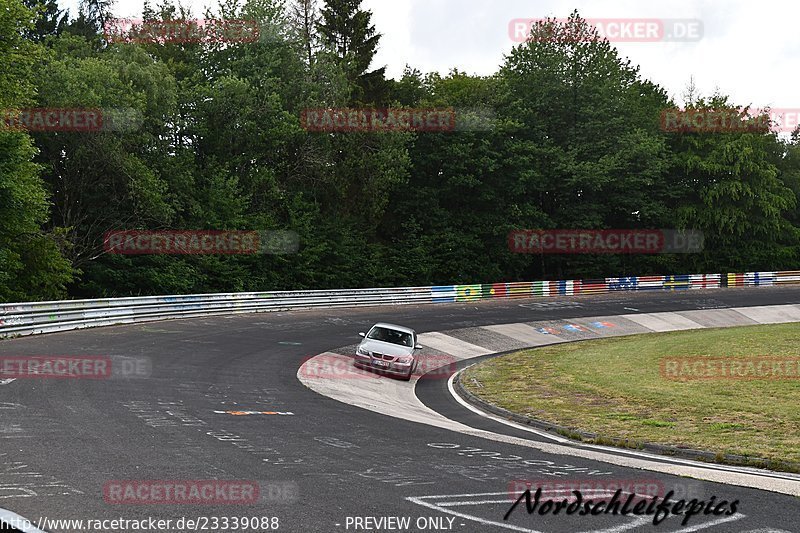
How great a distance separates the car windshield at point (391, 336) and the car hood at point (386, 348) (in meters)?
0.27

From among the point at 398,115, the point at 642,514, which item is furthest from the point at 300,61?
the point at 642,514

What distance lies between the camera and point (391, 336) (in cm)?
2427

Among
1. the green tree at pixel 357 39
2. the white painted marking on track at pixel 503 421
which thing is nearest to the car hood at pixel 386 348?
the white painted marking on track at pixel 503 421

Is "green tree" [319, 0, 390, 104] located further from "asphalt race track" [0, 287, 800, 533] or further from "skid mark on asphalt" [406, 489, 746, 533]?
"skid mark on asphalt" [406, 489, 746, 533]

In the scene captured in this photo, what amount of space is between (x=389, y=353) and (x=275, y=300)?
16.5 m

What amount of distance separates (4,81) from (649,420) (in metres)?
28.1

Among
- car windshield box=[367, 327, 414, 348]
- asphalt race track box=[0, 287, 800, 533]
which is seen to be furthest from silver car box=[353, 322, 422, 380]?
asphalt race track box=[0, 287, 800, 533]

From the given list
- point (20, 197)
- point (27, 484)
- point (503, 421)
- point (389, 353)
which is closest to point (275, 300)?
point (20, 197)

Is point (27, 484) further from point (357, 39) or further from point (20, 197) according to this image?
point (357, 39)

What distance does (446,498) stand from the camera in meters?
8.15

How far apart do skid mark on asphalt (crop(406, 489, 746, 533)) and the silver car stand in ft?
47.4

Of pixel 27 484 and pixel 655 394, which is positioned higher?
pixel 27 484

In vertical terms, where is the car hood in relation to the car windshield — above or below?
below

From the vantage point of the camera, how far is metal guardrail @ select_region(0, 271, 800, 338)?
83.4 feet
